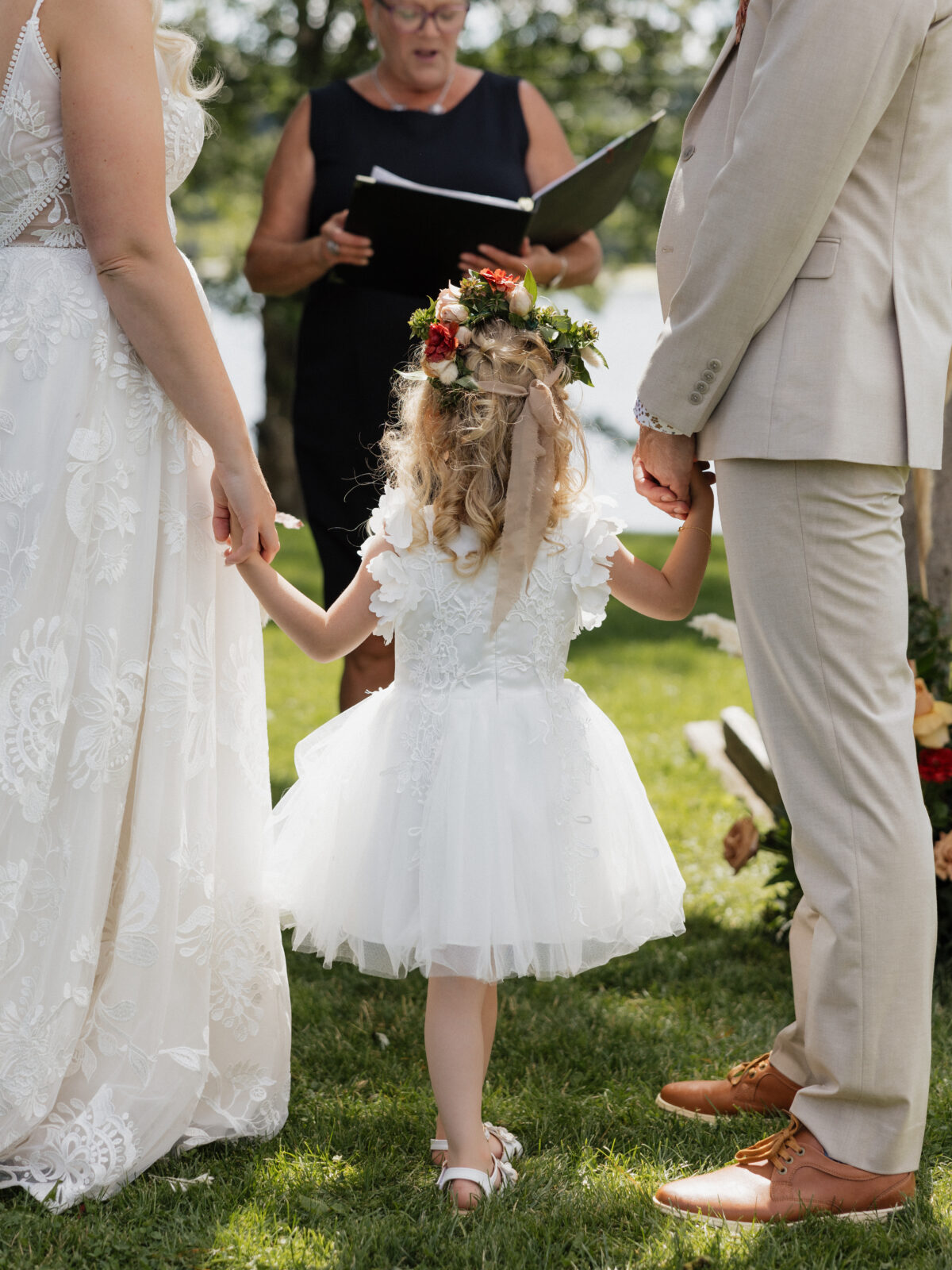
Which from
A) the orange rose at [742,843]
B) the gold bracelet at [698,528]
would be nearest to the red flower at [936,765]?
the orange rose at [742,843]

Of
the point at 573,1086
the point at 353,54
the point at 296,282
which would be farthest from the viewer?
the point at 353,54

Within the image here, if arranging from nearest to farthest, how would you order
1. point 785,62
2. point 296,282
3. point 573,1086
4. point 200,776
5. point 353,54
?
point 785,62
point 200,776
point 573,1086
point 296,282
point 353,54

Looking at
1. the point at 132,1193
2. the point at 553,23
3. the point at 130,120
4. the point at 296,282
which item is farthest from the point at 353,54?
the point at 132,1193

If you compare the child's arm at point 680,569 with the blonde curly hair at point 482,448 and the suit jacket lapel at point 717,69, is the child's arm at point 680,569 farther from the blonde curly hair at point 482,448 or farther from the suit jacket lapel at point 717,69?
the suit jacket lapel at point 717,69

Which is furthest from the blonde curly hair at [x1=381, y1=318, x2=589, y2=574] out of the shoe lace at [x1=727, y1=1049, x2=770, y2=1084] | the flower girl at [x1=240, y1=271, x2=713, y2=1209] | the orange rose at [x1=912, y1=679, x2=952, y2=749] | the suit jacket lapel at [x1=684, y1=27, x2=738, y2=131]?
the orange rose at [x1=912, y1=679, x2=952, y2=749]

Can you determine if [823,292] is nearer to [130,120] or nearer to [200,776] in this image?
[130,120]

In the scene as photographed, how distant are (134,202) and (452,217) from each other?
1.24m

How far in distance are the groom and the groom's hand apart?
0.32ft

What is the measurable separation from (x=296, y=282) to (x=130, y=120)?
4.89 feet

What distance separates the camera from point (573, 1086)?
283 cm

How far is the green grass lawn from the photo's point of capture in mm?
2139

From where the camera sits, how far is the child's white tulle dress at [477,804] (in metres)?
2.31

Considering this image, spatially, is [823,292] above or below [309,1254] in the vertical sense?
above

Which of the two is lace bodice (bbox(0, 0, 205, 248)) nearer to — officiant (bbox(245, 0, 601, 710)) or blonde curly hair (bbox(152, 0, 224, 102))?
blonde curly hair (bbox(152, 0, 224, 102))
